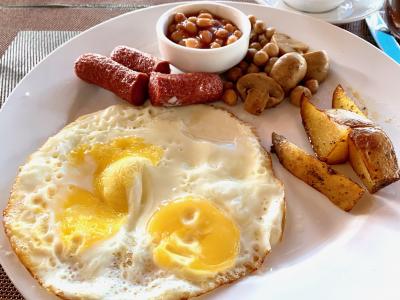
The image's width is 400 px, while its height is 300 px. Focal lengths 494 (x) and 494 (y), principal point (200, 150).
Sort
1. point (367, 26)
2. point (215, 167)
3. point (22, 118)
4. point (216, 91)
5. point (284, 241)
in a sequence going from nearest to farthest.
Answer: point (284, 241) < point (215, 167) < point (22, 118) < point (216, 91) < point (367, 26)

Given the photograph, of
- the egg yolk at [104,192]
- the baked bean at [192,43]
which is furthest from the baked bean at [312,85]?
the egg yolk at [104,192]

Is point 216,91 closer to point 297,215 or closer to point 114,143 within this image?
point 114,143

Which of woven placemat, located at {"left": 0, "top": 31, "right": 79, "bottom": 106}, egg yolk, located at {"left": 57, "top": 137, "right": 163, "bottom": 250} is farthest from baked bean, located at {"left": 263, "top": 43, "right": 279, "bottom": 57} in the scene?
woven placemat, located at {"left": 0, "top": 31, "right": 79, "bottom": 106}

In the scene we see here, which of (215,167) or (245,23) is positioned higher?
(245,23)

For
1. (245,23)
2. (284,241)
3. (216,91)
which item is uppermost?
(245,23)

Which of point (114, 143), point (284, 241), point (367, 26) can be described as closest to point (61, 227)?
point (114, 143)

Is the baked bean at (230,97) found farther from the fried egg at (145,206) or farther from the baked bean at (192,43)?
the baked bean at (192,43)

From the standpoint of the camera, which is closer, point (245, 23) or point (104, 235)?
point (104, 235)
